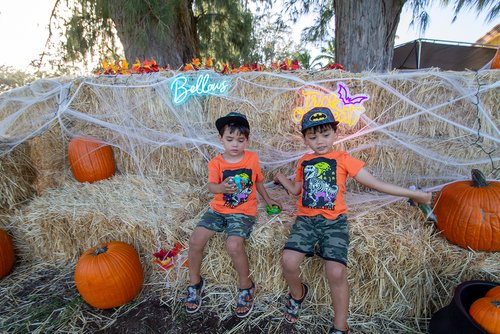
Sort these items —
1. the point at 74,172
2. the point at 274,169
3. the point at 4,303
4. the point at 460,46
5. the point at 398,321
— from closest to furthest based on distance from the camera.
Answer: the point at 398,321
the point at 4,303
the point at 274,169
the point at 74,172
the point at 460,46

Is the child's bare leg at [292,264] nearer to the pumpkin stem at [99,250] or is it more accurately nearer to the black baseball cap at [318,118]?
the black baseball cap at [318,118]

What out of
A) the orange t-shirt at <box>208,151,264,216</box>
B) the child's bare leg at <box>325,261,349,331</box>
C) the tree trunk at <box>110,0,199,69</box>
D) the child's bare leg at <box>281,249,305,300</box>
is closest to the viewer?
the child's bare leg at <box>325,261,349,331</box>

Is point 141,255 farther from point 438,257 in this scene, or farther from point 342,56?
point 342,56

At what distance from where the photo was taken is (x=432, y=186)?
101 inches

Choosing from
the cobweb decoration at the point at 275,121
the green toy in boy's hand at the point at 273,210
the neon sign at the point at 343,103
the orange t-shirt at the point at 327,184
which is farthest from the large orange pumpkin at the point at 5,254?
the neon sign at the point at 343,103

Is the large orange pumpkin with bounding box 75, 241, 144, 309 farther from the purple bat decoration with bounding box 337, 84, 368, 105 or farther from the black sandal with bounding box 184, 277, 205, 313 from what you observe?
the purple bat decoration with bounding box 337, 84, 368, 105

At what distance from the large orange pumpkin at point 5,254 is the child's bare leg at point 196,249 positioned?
182cm

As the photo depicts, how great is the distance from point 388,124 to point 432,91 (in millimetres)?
446

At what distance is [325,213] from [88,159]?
2.62m

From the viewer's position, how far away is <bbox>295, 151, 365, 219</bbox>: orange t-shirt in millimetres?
1936

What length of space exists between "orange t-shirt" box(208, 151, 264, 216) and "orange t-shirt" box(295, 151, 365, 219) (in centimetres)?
39

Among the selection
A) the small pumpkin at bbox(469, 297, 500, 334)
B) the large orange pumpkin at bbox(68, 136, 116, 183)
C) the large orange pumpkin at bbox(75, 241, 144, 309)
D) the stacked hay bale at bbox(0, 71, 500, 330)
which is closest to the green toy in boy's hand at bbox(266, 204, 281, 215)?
the stacked hay bale at bbox(0, 71, 500, 330)

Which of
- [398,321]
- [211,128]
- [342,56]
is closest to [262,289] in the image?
[398,321]

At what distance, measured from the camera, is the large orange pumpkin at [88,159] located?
312cm
